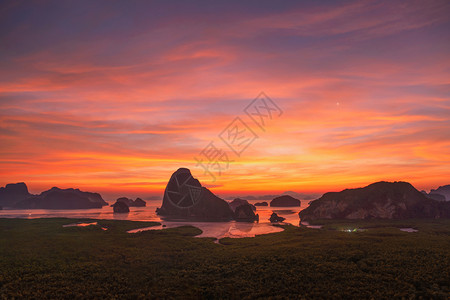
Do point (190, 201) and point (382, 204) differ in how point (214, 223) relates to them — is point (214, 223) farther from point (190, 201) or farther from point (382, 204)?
point (382, 204)

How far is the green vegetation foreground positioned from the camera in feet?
72.6

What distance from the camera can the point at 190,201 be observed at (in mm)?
125625

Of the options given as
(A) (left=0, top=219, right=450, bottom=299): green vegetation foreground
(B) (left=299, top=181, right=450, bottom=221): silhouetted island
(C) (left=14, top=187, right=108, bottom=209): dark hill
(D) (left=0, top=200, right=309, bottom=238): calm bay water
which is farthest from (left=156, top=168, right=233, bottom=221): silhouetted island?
(C) (left=14, top=187, right=108, bottom=209): dark hill

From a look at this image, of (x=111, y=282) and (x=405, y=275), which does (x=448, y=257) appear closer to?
(x=405, y=275)

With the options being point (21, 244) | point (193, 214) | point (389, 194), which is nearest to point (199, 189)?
point (193, 214)

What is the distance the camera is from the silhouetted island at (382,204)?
74.9m

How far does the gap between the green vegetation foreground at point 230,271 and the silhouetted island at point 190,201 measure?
69.5m

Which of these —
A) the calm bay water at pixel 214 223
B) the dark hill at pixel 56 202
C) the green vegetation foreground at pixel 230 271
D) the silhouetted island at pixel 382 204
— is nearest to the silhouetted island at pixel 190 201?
the calm bay water at pixel 214 223

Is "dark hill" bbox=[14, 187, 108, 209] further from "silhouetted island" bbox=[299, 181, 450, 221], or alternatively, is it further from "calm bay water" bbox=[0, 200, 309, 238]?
"silhouetted island" bbox=[299, 181, 450, 221]

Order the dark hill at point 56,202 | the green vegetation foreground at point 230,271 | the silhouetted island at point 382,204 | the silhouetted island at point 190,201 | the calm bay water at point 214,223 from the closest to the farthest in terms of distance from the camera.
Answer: the green vegetation foreground at point 230,271
the calm bay water at point 214,223
the silhouetted island at point 382,204
the silhouetted island at point 190,201
the dark hill at point 56,202

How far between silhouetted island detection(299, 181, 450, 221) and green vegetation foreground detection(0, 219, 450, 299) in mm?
40624

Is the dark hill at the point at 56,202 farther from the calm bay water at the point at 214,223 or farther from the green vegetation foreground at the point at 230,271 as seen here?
the green vegetation foreground at the point at 230,271

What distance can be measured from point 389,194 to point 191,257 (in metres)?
67.3

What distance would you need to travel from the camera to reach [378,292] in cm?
2080
